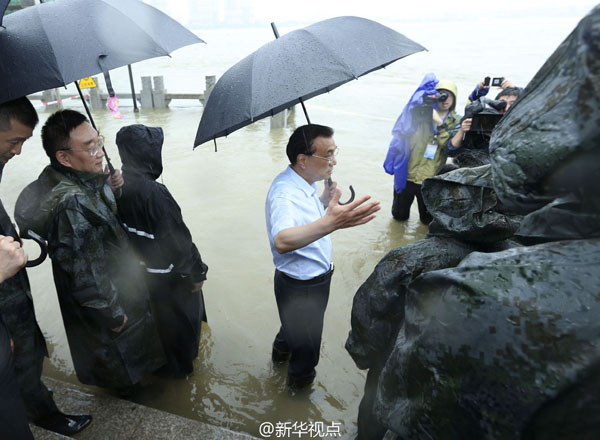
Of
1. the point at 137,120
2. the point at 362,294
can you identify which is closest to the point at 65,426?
the point at 362,294

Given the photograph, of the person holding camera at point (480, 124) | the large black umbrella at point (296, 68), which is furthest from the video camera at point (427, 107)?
the large black umbrella at point (296, 68)

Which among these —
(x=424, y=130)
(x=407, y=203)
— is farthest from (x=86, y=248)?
(x=407, y=203)

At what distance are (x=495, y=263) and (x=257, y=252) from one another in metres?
4.39

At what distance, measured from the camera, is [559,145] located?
70cm

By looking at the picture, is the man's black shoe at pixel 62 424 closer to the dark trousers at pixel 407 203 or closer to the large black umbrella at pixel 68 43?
the large black umbrella at pixel 68 43

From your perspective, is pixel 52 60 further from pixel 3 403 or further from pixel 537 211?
pixel 537 211

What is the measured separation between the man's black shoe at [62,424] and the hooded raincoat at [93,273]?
0.24m

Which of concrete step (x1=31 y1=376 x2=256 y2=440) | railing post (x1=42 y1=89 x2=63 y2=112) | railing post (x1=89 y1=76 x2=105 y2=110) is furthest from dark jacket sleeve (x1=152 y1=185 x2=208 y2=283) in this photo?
railing post (x1=42 y1=89 x2=63 y2=112)

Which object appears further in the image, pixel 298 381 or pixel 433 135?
pixel 433 135

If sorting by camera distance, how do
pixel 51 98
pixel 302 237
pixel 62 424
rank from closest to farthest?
1. pixel 302 237
2. pixel 62 424
3. pixel 51 98

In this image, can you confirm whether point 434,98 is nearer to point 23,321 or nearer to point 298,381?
point 298,381

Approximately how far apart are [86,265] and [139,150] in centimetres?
74

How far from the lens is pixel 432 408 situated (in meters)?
0.86

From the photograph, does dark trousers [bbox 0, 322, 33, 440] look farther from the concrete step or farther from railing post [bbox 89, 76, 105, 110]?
railing post [bbox 89, 76, 105, 110]
